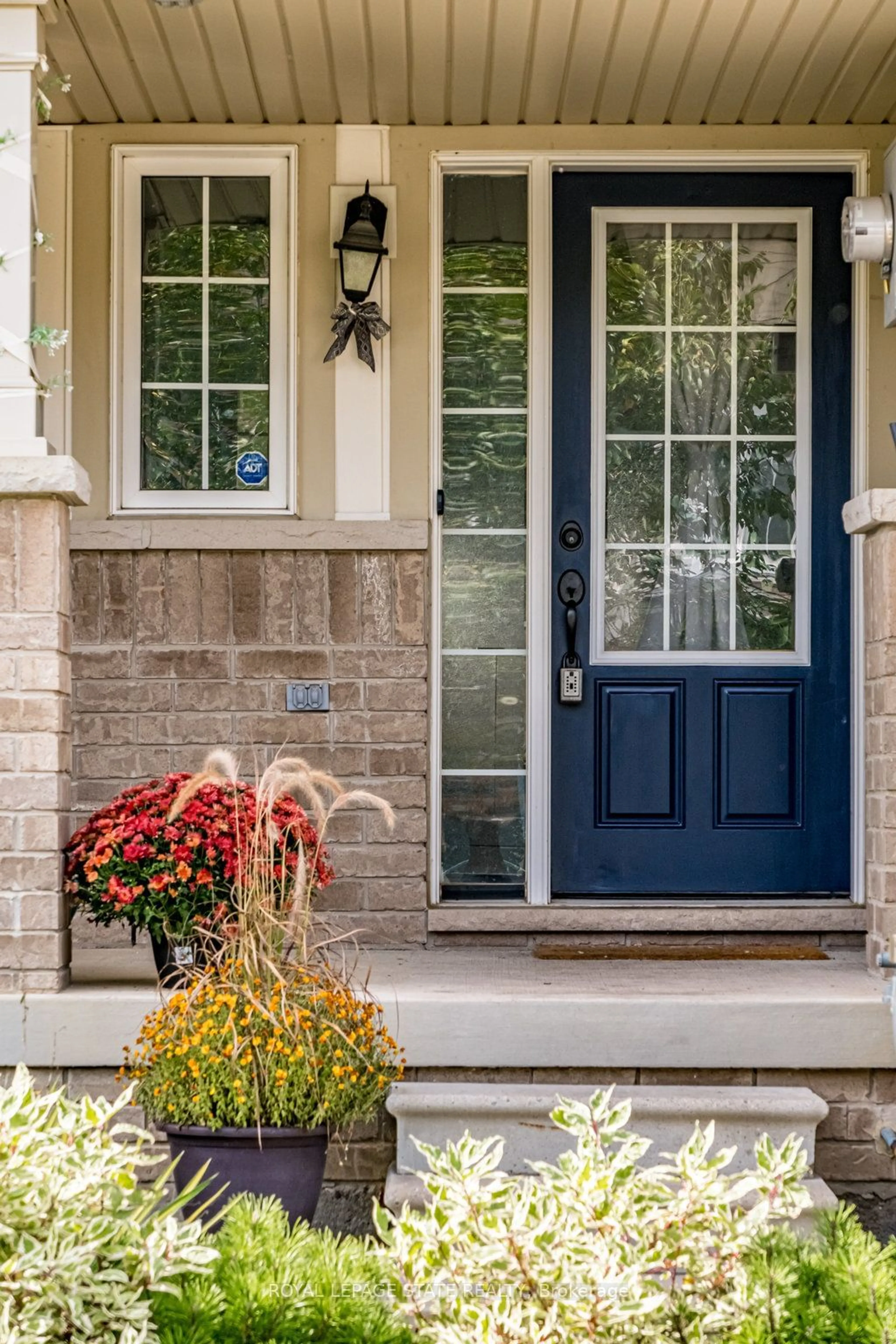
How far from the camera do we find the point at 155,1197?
2.21 m

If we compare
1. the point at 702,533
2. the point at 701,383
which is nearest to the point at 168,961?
the point at 702,533

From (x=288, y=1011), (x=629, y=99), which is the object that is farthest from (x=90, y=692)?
(x=629, y=99)

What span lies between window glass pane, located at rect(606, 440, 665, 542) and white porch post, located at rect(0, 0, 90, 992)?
1911mm

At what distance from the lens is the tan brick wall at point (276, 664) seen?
4.75 m

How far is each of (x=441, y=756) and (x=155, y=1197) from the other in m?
2.76

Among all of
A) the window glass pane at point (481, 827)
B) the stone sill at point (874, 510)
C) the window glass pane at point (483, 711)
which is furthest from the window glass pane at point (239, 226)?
the stone sill at point (874, 510)

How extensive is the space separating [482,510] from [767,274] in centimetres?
123

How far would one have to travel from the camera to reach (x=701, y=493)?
4.89 meters

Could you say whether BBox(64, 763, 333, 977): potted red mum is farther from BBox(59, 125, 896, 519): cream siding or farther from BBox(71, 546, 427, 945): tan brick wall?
BBox(59, 125, 896, 519): cream siding

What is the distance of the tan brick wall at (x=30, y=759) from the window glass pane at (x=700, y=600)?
6.92 feet

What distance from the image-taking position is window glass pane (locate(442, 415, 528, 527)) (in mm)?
4898

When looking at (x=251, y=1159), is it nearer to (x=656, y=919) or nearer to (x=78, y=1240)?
(x=78, y=1240)

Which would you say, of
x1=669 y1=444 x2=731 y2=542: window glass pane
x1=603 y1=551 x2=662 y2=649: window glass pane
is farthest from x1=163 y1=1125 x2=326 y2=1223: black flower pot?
x1=669 y1=444 x2=731 y2=542: window glass pane

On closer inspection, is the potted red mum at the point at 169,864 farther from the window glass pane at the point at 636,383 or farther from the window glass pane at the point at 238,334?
the window glass pane at the point at 636,383
